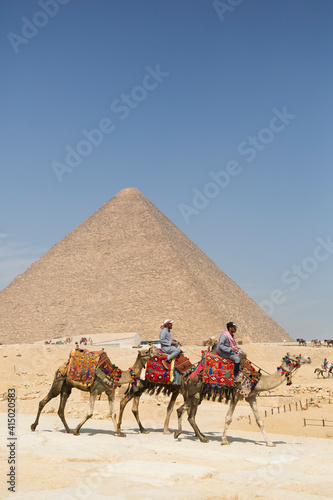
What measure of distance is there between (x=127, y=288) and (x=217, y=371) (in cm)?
8578

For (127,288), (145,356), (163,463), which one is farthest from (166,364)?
(127,288)

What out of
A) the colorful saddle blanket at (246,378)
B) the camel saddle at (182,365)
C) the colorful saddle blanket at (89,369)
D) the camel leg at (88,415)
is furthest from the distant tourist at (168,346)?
the camel leg at (88,415)

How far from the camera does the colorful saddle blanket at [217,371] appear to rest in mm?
8188

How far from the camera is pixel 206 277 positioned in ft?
332

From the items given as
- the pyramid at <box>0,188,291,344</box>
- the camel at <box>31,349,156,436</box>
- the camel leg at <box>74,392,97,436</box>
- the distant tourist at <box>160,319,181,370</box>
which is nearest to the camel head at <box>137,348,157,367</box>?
the camel at <box>31,349,156,436</box>

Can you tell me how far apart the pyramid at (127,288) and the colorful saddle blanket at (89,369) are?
66471mm

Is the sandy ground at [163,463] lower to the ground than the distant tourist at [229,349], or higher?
lower

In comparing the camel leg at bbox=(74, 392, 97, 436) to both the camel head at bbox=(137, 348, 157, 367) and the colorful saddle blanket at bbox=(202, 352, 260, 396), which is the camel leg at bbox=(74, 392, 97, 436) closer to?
the camel head at bbox=(137, 348, 157, 367)

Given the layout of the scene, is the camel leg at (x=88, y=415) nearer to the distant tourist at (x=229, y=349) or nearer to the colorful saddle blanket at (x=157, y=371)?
the colorful saddle blanket at (x=157, y=371)

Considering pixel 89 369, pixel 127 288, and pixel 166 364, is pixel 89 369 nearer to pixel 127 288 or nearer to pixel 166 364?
pixel 166 364

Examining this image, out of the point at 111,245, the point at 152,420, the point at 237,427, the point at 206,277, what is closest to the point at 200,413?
the point at 152,420

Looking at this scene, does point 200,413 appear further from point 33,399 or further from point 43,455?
point 43,455

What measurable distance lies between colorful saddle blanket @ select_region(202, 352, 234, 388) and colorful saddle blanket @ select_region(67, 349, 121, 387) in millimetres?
1541

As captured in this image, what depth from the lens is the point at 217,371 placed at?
325 inches
